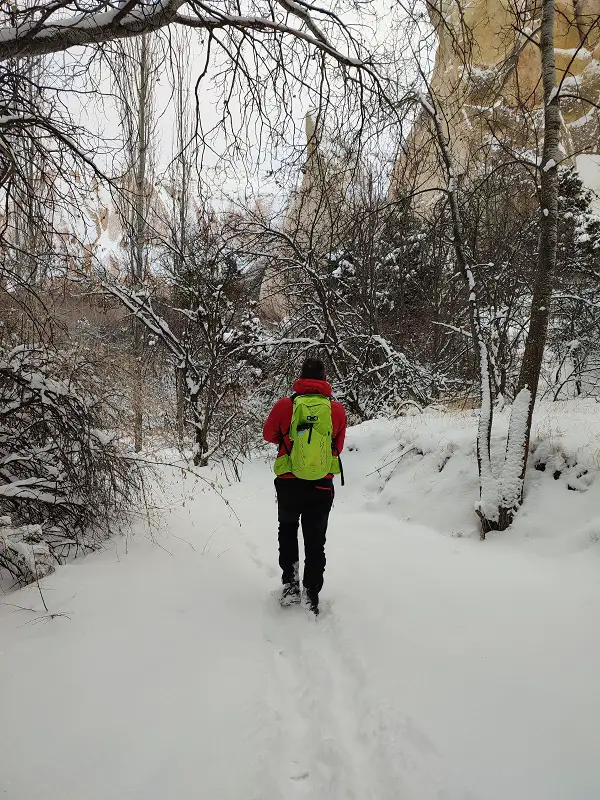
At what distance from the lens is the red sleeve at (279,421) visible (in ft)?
10.4

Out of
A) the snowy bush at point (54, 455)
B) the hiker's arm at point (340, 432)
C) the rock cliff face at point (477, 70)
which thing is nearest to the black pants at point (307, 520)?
the hiker's arm at point (340, 432)

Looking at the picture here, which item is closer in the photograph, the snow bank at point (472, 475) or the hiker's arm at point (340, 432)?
the hiker's arm at point (340, 432)

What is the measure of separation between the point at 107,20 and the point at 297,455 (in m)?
2.64

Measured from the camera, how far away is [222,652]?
8.52 feet

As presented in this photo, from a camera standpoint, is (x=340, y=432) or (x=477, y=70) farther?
(x=477, y=70)

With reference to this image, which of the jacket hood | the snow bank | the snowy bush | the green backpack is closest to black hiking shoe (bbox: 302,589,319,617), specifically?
the green backpack

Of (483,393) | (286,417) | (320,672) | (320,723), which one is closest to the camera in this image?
(320,723)

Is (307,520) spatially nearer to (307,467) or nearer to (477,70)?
(307,467)

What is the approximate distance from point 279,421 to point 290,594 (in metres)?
1.27

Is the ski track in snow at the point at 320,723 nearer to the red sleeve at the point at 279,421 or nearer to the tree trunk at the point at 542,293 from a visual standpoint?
the red sleeve at the point at 279,421

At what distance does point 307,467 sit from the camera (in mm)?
3047

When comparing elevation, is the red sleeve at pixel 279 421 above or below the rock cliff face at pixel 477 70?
below

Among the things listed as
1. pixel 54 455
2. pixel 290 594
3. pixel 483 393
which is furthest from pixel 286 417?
pixel 483 393

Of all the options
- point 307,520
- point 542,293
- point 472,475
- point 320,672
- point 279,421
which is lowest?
point 320,672
